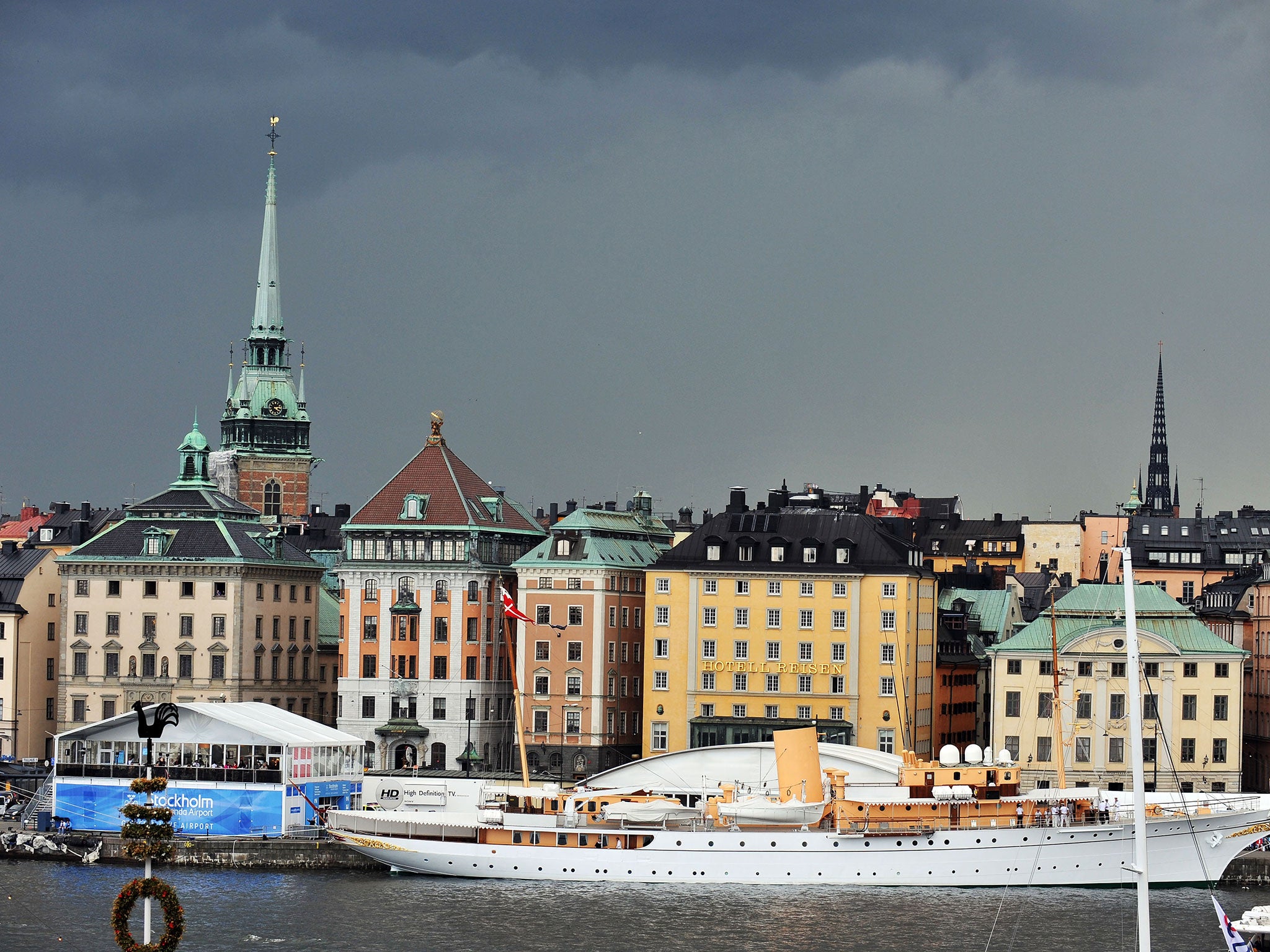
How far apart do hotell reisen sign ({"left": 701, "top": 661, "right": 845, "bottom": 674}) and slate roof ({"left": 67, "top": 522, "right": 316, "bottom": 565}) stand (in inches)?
1079

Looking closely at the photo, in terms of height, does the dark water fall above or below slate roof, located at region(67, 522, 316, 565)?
below

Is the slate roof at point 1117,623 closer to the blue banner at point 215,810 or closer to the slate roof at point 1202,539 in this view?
the blue banner at point 215,810

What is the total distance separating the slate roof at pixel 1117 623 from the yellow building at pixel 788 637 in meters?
5.63

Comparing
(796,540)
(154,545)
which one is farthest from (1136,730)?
(154,545)

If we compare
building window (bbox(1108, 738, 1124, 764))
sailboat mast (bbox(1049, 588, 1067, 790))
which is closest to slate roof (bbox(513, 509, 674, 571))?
sailboat mast (bbox(1049, 588, 1067, 790))

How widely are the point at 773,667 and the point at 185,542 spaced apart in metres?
33.6

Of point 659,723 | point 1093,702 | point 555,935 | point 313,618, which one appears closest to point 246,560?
point 313,618

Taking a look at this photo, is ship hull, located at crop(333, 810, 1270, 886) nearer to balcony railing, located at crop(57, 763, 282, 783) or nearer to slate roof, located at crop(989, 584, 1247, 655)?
balcony railing, located at crop(57, 763, 282, 783)

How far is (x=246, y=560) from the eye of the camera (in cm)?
15000

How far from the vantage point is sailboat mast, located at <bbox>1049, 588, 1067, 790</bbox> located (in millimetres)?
124125

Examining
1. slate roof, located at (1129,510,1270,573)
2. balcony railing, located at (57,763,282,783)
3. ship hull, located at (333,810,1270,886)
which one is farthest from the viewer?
slate roof, located at (1129,510,1270,573)

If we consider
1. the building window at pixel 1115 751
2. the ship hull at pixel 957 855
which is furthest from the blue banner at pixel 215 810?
the building window at pixel 1115 751

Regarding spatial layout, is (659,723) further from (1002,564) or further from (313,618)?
(1002,564)

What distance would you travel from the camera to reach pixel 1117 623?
130750mm
